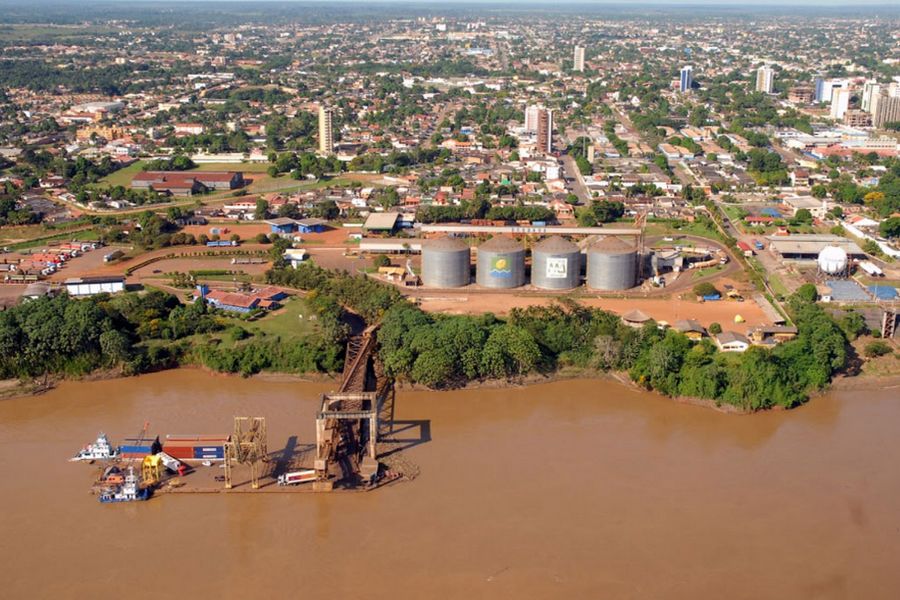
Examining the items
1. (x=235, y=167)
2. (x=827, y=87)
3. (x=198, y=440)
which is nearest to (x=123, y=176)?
(x=235, y=167)

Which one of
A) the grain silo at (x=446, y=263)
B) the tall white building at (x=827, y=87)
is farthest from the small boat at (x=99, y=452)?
the tall white building at (x=827, y=87)

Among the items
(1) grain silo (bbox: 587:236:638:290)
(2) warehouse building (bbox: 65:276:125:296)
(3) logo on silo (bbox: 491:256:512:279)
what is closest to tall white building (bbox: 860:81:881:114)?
(1) grain silo (bbox: 587:236:638:290)

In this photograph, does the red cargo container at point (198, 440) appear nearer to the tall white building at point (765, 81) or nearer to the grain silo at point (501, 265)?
the grain silo at point (501, 265)

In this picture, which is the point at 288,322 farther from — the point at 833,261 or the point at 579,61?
the point at 579,61

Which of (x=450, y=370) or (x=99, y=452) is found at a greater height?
(x=450, y=370)

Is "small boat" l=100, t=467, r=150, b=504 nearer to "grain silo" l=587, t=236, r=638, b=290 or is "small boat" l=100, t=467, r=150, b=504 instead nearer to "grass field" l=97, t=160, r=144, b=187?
"grain silo" l=587, t=236, r=638, b=290
